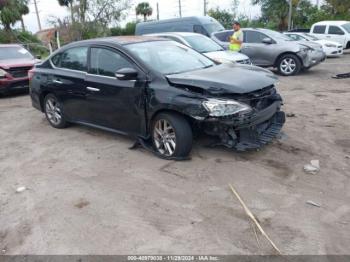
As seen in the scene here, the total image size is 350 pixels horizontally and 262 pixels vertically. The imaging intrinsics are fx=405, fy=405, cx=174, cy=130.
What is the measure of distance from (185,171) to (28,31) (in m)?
33.0

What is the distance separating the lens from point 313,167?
5.11 metres

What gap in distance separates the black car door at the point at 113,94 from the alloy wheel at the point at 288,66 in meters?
8.77

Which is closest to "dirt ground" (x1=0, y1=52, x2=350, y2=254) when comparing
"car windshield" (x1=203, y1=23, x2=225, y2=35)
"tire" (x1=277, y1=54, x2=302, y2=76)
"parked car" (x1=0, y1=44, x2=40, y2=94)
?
"parked car" (x1=0, y1=44, x2=40, y2=94)

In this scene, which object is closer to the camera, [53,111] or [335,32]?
[53,111]

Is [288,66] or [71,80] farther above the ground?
[71,80]

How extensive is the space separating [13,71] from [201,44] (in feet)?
17.5

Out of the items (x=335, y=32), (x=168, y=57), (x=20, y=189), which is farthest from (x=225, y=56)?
(x=335, y=32)

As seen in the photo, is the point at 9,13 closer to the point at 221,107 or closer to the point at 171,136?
the point at 171,136

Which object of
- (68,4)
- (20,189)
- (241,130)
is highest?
(68,4)

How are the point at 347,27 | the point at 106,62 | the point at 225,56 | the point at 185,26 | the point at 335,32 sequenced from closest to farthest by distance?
the point at 106,62 → the point at 225,56 → the point at 185,26 → the point at 335,32 → the point at 347,27

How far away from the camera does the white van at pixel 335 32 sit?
20219 mm

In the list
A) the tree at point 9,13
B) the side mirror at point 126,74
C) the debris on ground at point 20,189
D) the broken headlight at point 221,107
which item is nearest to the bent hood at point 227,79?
the broken headlight at point 221,107

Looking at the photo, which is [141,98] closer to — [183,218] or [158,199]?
[158,199]

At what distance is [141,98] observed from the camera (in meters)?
5.57
